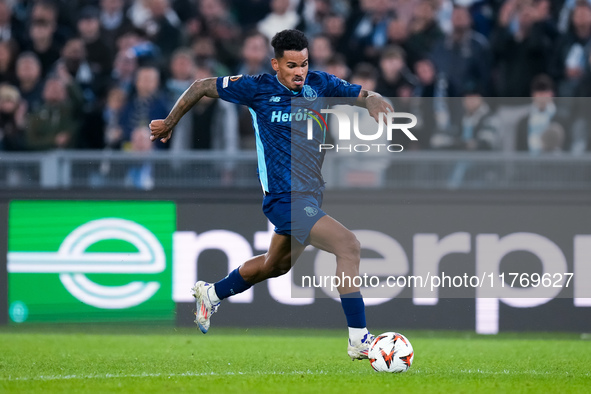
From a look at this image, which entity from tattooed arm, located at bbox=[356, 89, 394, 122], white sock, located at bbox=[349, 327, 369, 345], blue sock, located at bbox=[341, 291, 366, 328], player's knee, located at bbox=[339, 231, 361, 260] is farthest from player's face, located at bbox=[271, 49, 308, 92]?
white sock, located at bbox=[349, 327, 369, 345]

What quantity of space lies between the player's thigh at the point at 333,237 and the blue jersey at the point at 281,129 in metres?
0.34

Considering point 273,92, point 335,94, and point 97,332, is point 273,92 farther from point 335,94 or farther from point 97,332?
point 97,332

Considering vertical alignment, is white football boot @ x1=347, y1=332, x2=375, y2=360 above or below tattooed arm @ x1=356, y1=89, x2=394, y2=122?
below

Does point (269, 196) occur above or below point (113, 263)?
above

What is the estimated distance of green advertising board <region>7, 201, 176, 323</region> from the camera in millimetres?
8750

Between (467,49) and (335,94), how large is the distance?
14.7 ft

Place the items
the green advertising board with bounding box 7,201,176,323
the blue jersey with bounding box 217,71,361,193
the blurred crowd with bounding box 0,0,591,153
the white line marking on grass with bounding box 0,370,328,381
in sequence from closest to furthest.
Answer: the white line marking on grass with bounding box 0,370,328,381, the blue jersey with bounding box 217,71,361,193, the green advertising board with bounding box 7,201,176,323, the blurred crowd with bounding box 0,0,591,153

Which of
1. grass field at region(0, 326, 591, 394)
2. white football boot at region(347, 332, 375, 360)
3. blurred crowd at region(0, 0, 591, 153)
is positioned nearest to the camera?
grass field at region(0, 326, 591, 394)

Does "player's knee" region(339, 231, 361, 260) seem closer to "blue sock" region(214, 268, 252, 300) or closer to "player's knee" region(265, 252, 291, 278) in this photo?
"player's knee" region(265, 252, 291, 278)

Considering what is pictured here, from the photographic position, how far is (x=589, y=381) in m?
5.70

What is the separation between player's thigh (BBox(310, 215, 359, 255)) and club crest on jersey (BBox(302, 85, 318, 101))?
2.86 ft

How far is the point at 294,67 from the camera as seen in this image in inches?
241


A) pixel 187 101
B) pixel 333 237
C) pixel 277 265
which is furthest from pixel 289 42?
pixel 277 265

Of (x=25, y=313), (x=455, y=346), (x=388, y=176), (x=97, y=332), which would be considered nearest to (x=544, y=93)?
(x=388, y=176)
